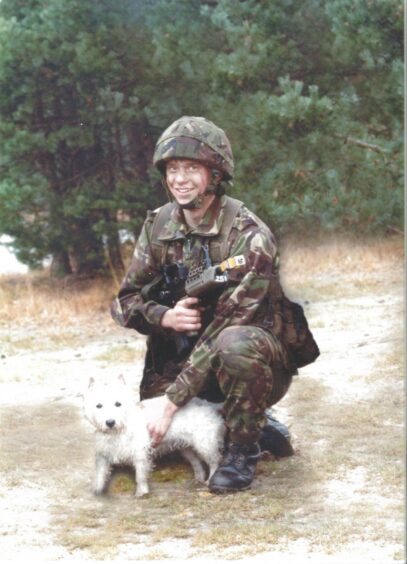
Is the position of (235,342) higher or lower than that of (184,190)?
lower

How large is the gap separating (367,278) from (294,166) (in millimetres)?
2490

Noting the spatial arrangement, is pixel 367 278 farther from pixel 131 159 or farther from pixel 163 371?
pixel 163 371

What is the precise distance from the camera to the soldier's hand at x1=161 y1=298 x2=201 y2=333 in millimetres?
5059

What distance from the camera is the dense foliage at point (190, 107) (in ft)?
34.4

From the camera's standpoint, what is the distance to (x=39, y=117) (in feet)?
41.6

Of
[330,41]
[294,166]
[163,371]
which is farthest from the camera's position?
[330,41]

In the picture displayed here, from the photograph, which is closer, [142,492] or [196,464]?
[142,492]

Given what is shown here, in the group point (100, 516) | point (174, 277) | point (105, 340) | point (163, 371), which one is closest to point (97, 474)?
point (100, 516)

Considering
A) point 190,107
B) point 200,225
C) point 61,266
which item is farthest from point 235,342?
point 61,266

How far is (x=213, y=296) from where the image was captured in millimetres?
5145

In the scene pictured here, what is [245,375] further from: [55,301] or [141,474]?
[55,301]

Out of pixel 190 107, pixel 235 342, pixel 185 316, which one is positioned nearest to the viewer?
pixel 235 342

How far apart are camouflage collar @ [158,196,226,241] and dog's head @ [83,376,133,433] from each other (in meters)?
0.83

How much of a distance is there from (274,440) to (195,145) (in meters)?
1.71
